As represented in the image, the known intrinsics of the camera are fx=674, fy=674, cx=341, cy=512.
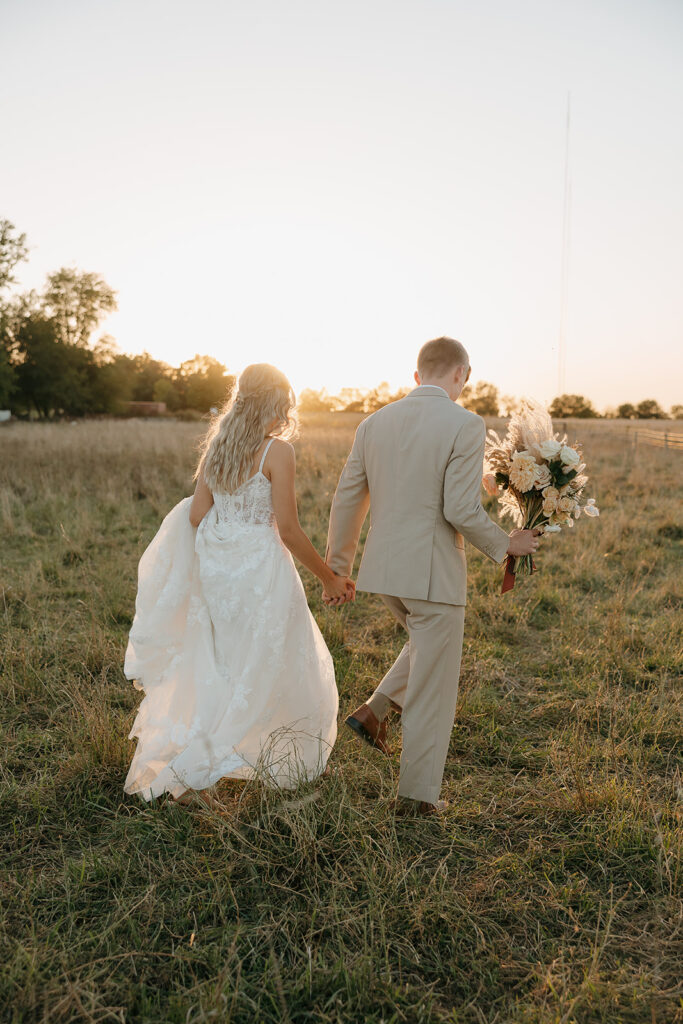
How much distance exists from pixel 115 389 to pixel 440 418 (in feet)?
→ 153

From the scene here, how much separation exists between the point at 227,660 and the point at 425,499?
4.29 feet

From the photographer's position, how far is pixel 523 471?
348 centimetres

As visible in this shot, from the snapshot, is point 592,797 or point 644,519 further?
point 644,519

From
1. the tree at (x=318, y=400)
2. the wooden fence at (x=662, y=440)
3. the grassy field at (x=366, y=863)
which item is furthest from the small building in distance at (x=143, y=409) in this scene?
the grassy field at (x=366, y=863)

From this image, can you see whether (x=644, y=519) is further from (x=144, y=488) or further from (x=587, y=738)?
(x=144, y=488)

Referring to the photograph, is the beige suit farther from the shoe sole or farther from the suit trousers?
the shoe sole

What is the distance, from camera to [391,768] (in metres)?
3.69

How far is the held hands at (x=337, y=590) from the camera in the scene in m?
3.60

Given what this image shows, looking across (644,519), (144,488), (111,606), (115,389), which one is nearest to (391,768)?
(111,606)

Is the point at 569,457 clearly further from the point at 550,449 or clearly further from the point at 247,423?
the point at 247,423

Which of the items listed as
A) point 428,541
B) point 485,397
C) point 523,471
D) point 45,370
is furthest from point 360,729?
Answer: point 485,397

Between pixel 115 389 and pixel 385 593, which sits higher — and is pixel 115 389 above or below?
above

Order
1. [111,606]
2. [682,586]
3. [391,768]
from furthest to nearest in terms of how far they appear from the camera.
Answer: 1. [682,586]
2. [111,606]
3. [391,768]

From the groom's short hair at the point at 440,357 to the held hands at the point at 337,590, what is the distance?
3.79ft
